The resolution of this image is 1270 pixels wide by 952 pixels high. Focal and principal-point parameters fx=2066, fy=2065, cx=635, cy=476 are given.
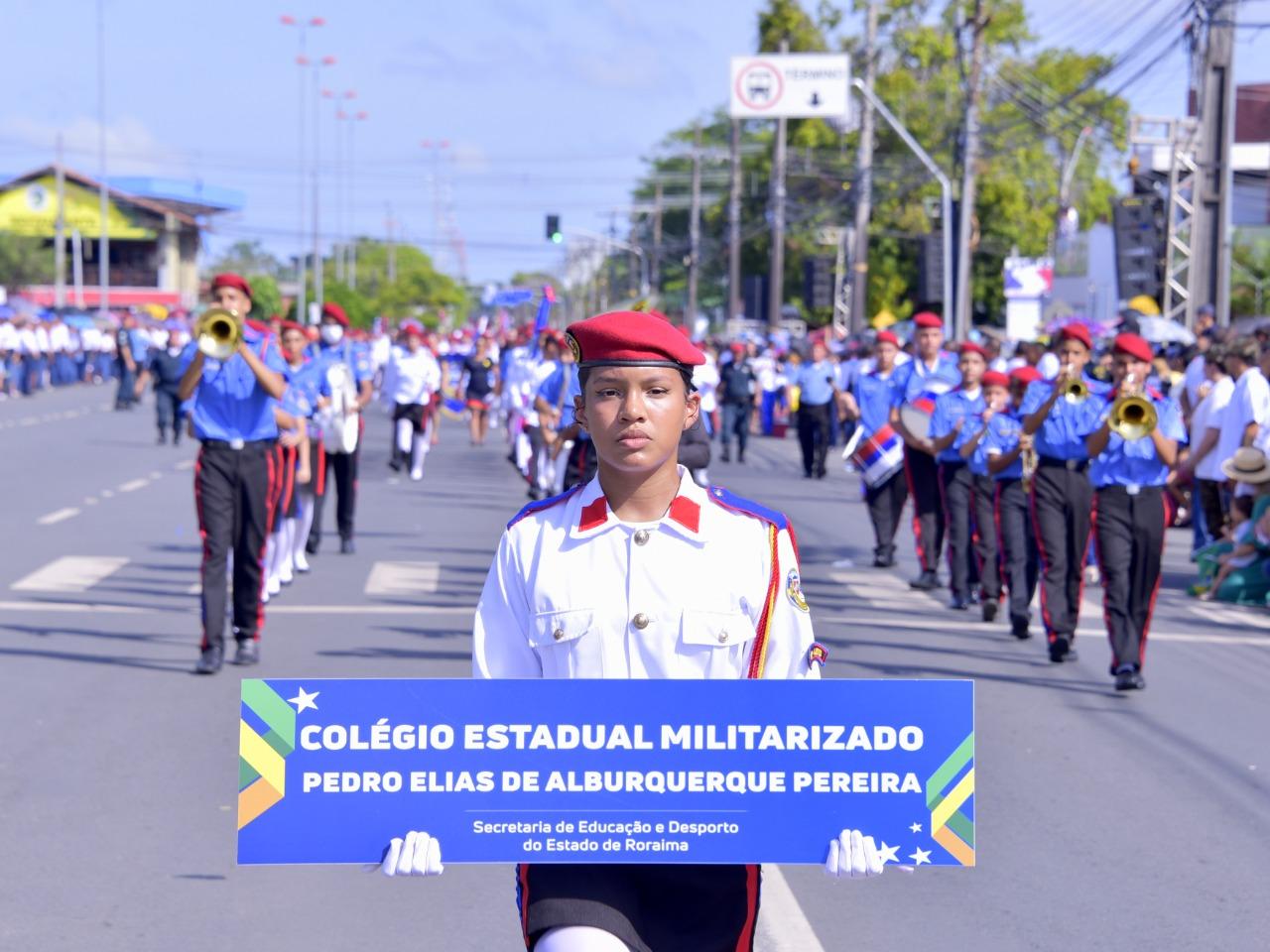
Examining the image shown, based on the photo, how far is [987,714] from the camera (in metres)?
9.84

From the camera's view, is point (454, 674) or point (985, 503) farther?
point (985, 503)

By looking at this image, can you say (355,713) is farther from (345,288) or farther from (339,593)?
(345,288)

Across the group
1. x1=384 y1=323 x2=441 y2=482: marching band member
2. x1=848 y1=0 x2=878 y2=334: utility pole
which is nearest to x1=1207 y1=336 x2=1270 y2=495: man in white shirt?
x1=384 y1=323 x2=441 y2=482: marching band member

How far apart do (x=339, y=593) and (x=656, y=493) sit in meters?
10.6

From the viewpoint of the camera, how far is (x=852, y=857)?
352 cm

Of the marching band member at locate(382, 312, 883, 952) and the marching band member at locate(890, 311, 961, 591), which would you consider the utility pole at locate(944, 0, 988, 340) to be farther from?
the marching band member at locate(382, 312, 883, 952)

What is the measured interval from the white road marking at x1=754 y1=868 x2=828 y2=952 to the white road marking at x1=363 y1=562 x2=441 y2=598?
25.0 ft

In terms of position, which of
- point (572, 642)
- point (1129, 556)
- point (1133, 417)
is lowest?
point (1129, 556)

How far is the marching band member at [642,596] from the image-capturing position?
11.9 ft

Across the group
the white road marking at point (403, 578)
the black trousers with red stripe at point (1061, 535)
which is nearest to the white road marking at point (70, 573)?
the white road marking at point (403, 578)

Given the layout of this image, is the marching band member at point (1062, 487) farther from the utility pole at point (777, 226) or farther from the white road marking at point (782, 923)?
the utility pole at point (777, 226)

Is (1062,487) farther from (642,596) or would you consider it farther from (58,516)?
(58,516)

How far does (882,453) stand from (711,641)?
1273 centimetres

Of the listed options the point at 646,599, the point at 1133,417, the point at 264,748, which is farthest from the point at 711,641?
the point at 1133,417
